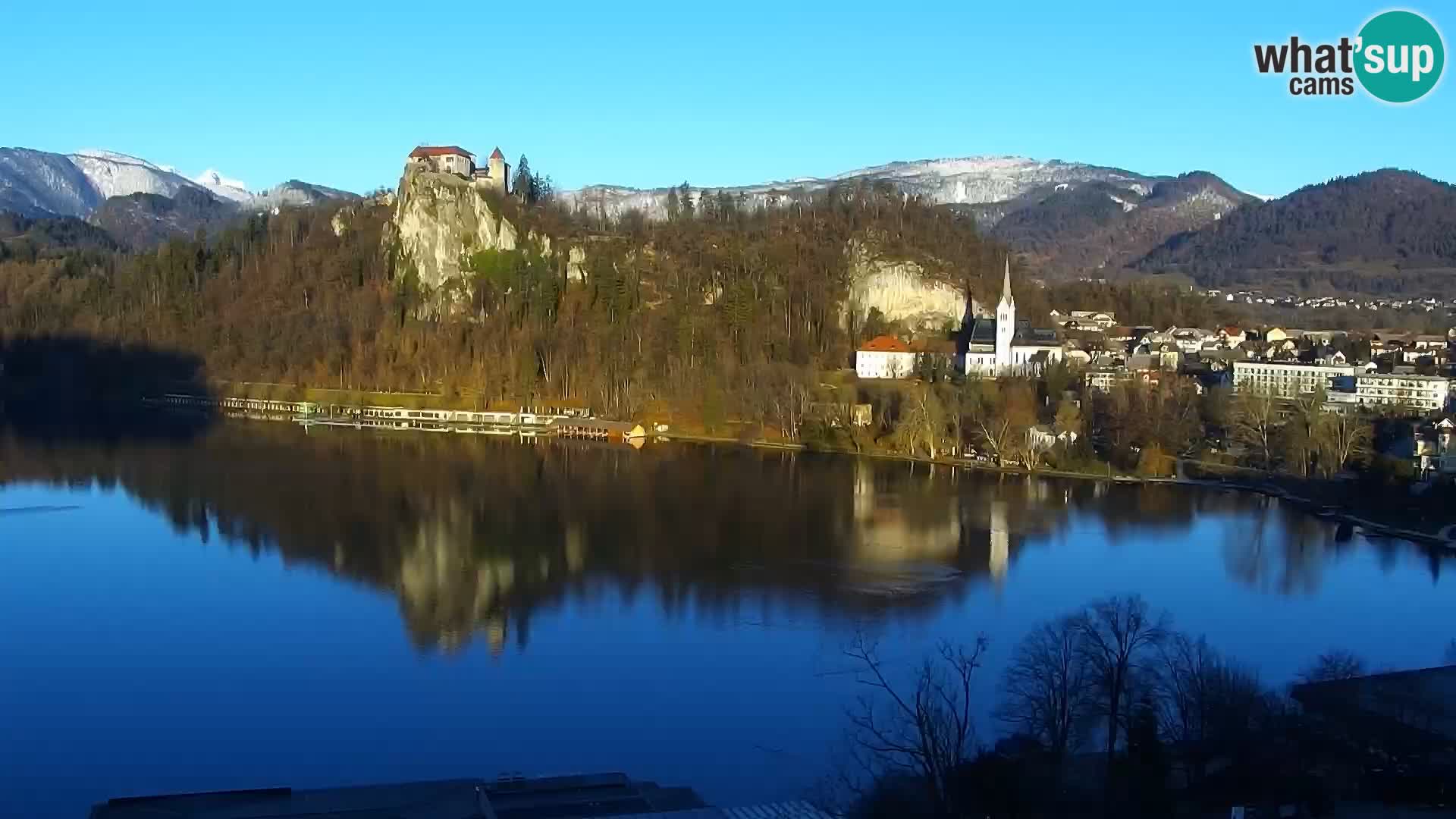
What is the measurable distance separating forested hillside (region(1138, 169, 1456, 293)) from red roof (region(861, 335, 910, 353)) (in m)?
36.3

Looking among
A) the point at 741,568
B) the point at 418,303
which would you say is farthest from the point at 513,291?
the point at 741,568

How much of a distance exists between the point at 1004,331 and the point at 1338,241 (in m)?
48.1

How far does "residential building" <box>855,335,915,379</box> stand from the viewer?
24.6 m

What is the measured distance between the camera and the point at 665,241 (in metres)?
29.3

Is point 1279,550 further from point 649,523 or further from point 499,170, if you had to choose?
point 499,170

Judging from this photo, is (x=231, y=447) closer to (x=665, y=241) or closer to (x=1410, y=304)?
(x=665, y=241)

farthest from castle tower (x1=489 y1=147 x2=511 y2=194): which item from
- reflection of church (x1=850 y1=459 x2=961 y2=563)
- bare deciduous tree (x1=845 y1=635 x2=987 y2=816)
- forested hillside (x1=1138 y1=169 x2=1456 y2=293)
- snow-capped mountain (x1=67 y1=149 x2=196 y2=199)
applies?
snow-capped mountain (x1=67 y1=149 x2=196 y2=199)

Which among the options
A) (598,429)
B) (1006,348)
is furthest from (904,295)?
(598,429)

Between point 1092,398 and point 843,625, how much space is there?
12.4 metres

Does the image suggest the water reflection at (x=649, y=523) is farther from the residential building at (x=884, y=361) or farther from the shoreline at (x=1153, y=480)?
the residential building at (x=884, y=361)

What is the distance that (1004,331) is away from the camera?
81.3 feet

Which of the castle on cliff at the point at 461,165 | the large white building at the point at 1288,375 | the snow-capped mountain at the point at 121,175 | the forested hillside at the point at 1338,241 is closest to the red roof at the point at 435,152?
the castle on cliff at the point at 461,165

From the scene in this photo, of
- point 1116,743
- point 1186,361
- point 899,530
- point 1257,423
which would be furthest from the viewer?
point 1186,361

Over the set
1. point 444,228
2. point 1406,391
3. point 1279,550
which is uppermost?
point 444,228
